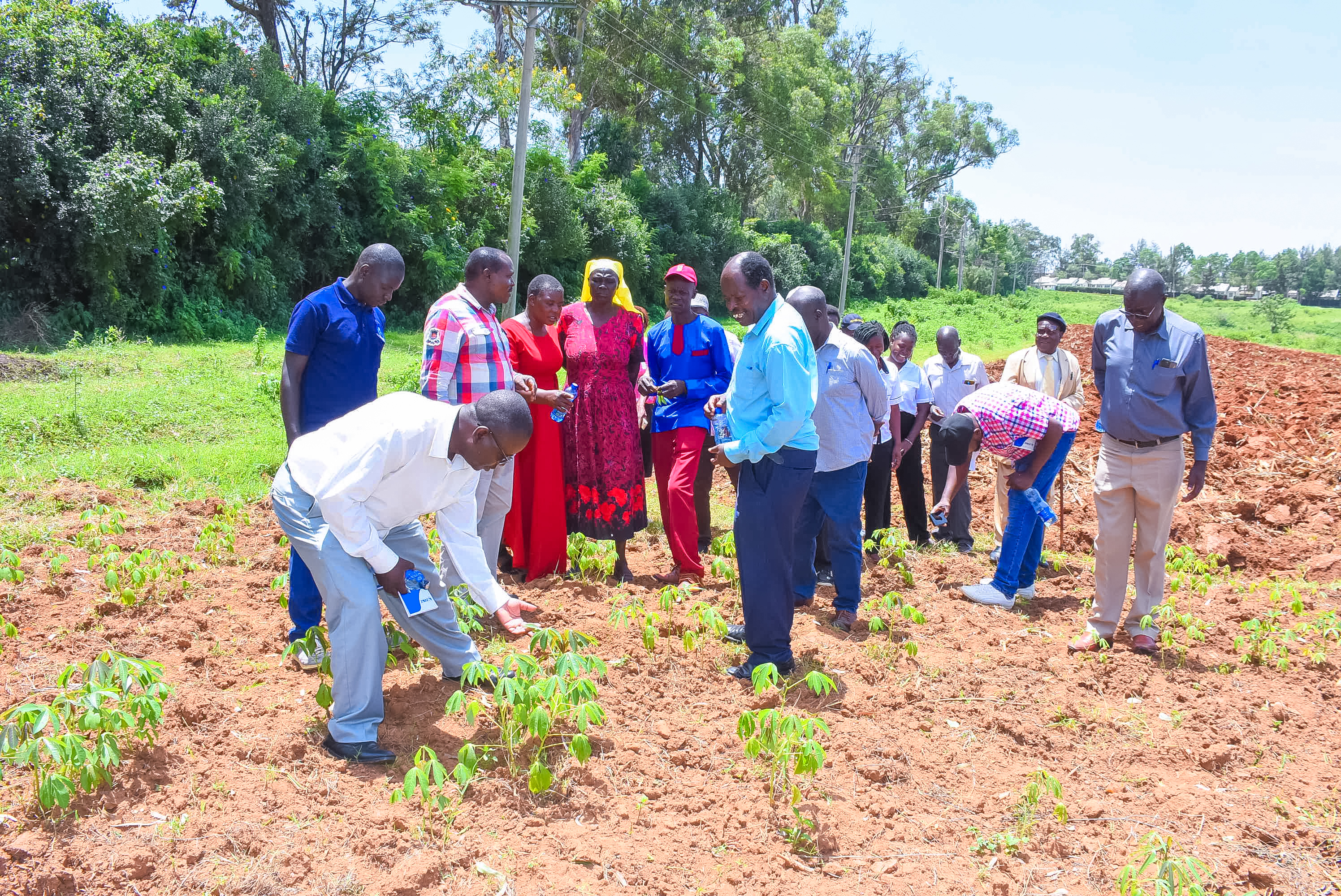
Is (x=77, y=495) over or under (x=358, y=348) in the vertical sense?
under

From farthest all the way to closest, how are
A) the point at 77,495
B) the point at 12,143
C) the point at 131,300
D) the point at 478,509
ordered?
the point at 131,300, the point at 12,143, the point at 77,495, the point at 478,509

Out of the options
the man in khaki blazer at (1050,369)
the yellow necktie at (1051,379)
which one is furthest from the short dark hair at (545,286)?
the yellow necktie at (1051,379)

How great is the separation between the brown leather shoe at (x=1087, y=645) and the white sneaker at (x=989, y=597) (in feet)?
2.25

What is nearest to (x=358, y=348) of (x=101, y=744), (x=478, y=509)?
(x=478, y=509)

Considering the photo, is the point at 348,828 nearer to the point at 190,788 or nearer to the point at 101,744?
the point at 190,788

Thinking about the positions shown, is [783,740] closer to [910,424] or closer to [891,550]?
[891,550]

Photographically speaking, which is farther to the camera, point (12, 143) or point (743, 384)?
point (12, 143)

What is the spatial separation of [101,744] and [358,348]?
6.14 ft

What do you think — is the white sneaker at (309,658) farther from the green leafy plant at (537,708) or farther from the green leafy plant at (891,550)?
the green leafy plant at (891,550)

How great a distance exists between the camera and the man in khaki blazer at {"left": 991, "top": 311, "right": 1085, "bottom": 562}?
6.10 metres

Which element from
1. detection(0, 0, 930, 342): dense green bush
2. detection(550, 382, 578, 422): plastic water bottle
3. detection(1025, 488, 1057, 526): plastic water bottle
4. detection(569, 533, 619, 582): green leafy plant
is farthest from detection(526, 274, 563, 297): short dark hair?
detection(0, 0, 930, 342): dense green bush

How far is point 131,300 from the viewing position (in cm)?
1444

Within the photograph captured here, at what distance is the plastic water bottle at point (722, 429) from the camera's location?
423 centimetres

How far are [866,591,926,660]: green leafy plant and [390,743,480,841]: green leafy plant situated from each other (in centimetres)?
223
